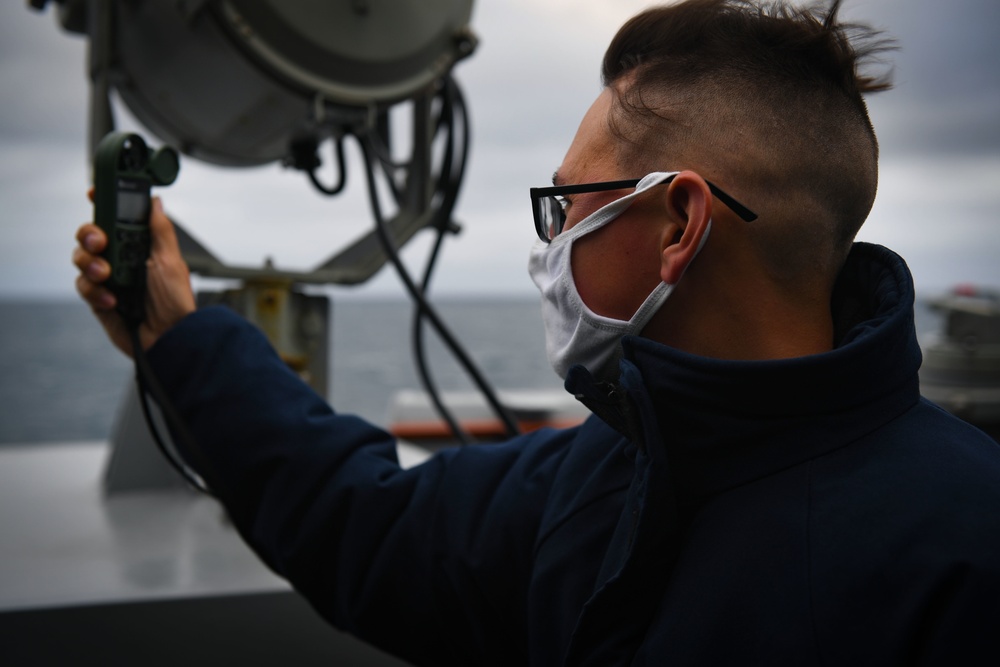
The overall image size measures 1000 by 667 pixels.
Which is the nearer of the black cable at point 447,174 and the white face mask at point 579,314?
the white face mask at point 579,314

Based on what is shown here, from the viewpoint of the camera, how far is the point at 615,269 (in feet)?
2.71

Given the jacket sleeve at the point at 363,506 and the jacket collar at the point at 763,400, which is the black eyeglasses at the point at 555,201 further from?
the jacket sleeve at the point at 363,506

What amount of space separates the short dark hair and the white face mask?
0.19 feet

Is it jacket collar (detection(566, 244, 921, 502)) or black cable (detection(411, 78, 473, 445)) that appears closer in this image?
jacket collar (detection(566, 244, 921, 502))

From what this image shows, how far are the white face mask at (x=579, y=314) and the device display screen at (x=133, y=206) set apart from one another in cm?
52

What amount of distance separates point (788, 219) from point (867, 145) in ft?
0.43

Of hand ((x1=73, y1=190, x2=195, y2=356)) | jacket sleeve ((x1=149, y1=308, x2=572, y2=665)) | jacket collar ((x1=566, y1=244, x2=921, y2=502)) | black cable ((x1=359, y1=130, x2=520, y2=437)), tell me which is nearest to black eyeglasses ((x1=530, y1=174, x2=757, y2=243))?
jacket collar ((x1=566, y1=244, x2=921, y2=502))

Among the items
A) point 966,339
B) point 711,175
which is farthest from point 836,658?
point 966,339

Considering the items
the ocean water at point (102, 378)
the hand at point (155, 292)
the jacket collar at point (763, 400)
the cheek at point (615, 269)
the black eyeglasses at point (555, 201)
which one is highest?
the black eyeglasses at point (555, 201)

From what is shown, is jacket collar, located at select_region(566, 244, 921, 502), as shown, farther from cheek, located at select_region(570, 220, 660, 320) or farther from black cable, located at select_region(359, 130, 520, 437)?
black cable, located at select_region(359, 130, 520, 437)

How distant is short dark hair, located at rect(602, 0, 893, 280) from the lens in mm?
781

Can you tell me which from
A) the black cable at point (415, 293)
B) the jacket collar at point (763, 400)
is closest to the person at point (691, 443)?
the jacket collar at point (763, 400)

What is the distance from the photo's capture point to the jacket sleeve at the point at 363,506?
3.24 feet

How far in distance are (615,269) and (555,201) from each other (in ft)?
0.34
